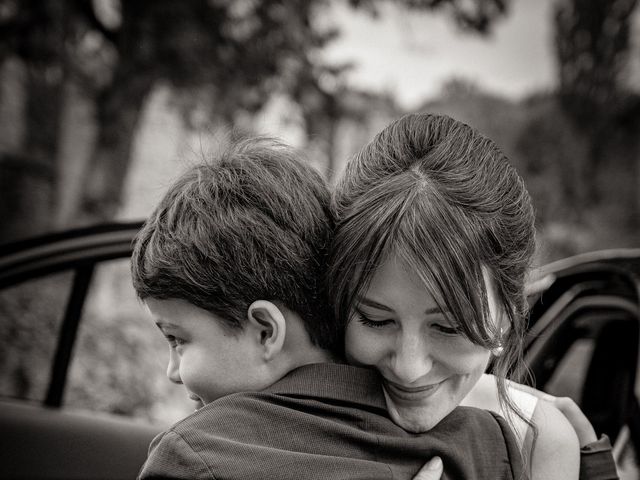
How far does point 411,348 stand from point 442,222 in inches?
9.6

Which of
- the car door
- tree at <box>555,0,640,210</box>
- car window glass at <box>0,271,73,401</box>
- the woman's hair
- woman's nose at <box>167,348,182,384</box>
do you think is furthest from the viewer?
tree at <box>555,0,640,210</box>

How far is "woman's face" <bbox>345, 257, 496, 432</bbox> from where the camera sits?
1195 millimetres

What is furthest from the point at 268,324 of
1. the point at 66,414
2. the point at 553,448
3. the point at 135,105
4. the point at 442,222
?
the point at 135,105

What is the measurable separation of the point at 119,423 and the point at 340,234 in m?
1.31

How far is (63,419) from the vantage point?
211cm

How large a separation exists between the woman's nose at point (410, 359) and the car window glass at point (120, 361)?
4.51m

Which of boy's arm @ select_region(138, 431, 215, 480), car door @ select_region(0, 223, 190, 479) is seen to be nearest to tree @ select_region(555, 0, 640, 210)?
car door @ select_region(0, 223, 190, 479)

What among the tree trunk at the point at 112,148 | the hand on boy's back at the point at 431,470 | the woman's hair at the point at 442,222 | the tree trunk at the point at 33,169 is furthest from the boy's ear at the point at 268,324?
the tree trunk at the point at 33,169

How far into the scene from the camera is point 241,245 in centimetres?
128

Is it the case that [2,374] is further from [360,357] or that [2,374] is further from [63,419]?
[360,357]

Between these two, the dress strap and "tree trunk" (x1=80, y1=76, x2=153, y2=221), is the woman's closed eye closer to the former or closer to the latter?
the dress strap

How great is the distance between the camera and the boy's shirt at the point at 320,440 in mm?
1085

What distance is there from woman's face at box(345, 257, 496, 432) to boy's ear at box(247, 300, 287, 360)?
136 millimetres

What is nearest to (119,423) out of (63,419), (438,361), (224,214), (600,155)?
(63,419)
